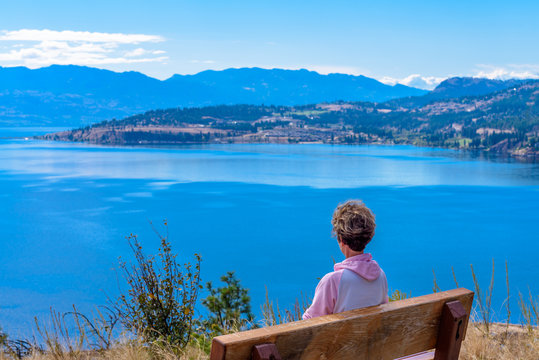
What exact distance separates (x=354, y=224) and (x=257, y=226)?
3528 centimetres

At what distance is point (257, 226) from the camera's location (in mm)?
37969

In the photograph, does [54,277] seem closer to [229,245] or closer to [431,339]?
[229,245]

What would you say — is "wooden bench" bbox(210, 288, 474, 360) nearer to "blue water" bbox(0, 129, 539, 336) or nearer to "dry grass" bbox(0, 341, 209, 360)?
"dry grass" bbox(0, 341, 209, 360)

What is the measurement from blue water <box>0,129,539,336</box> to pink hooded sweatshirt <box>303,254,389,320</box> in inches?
426

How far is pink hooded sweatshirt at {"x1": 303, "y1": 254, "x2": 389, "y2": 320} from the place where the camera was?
9.46 feet

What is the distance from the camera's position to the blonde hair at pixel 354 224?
9.34ft

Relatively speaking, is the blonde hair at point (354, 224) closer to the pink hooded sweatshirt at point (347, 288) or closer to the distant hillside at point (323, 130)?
the pink hooded sweatshirt at point (347, 288)

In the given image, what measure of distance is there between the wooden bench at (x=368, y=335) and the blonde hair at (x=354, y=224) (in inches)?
14.6

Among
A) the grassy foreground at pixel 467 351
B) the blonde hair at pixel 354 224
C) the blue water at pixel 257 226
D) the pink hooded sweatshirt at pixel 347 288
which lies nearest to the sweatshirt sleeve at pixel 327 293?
the pink hooded sweatshirt at pixel 347 288

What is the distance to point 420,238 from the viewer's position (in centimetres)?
3497

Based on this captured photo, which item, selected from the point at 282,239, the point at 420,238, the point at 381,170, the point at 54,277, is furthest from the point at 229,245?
the point at 381,170

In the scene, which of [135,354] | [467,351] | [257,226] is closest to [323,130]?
[257,226]

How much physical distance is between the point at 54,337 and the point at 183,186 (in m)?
55.6

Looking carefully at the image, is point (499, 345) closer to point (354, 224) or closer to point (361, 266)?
point (361, 266)
